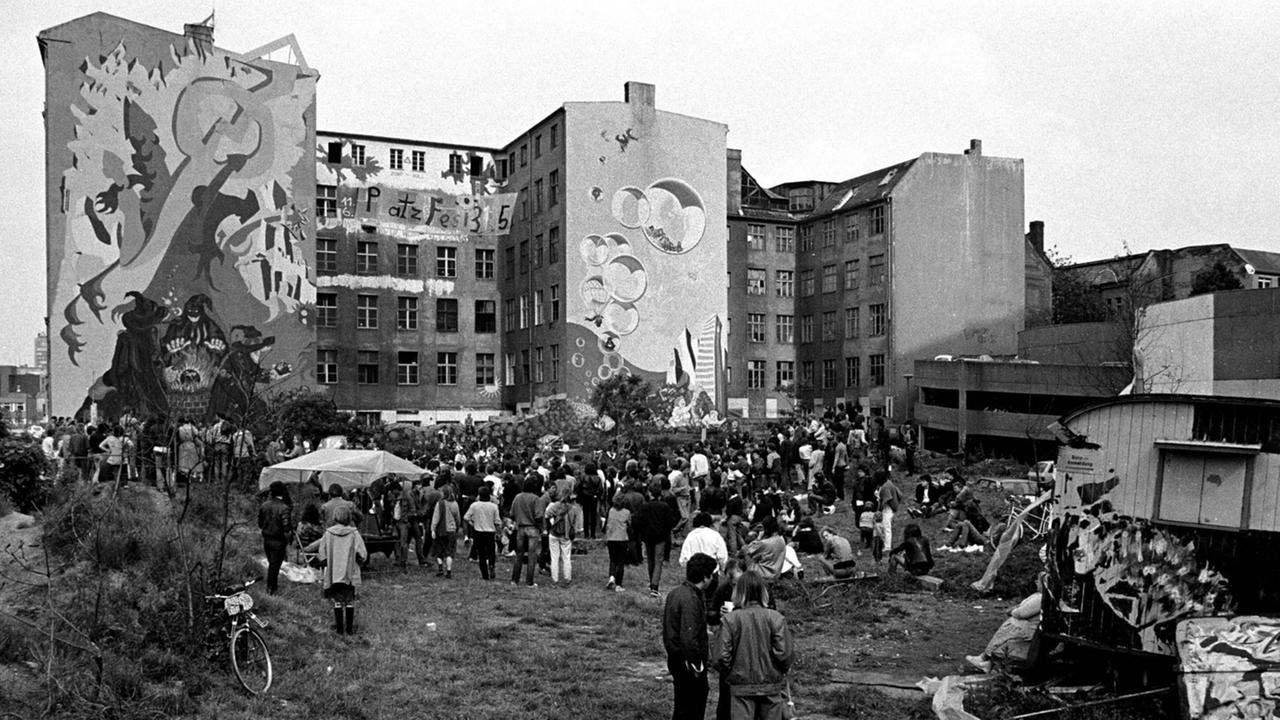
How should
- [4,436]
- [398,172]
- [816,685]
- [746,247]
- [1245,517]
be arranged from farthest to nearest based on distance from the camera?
[746,247] → [398,172] → [4,436] → [816,685] → [1245,517]

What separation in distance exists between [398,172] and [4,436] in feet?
115

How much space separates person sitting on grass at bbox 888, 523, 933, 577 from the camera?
1722cm

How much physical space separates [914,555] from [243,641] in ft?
34.9

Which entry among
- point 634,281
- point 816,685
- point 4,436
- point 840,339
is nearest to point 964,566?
point 816,685

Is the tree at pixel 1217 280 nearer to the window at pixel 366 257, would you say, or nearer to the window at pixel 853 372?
the window at pixel 853 372

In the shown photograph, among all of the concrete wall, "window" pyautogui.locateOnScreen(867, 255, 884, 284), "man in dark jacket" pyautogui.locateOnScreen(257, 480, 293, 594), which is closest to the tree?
the concrete wall

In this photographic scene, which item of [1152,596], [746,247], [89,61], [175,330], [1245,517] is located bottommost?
[1152,596]

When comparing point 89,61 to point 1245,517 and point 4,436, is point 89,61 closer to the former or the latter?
point 4,436

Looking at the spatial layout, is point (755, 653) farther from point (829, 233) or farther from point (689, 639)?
point (829, 233)

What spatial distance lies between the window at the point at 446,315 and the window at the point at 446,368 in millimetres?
1280

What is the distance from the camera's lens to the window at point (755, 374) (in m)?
57.3

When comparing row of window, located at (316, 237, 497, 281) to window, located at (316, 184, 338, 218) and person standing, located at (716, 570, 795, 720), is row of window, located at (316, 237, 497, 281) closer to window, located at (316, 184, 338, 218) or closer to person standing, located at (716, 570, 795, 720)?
window, located at (316, 184, 338, 218)

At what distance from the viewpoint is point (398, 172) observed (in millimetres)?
52719

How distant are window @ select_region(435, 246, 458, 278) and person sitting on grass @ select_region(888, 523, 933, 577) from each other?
40.0m
